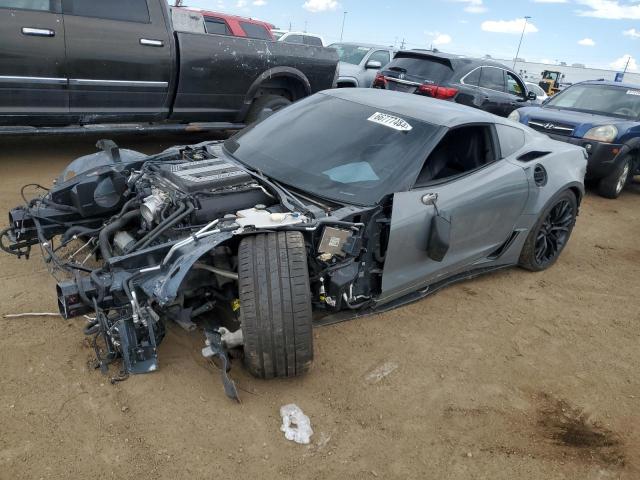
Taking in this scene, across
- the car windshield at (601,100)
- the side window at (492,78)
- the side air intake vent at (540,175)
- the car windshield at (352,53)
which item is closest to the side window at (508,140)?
the side air intake vent at (540,175)

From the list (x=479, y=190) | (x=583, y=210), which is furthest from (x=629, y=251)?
(x=479, y=190)

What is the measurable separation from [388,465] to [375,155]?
1.93 m

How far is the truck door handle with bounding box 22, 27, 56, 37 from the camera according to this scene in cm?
528

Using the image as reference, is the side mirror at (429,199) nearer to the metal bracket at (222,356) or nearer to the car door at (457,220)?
the car door at (457,220)

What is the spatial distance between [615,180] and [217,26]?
733 cm

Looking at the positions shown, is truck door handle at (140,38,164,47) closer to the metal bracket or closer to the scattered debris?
the metal bracket

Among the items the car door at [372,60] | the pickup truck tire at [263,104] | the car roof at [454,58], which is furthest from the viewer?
the car door at [372,60]

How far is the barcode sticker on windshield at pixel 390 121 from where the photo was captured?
11.9 ft

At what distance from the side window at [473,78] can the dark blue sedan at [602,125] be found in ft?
3.62

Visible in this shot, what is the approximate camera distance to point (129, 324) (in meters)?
2.64

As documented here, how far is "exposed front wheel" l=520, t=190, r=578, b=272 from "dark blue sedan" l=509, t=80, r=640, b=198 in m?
3.18

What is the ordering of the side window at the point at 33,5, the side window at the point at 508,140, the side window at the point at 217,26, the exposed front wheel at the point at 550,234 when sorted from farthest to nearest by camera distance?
the side window at the point at 217,26, the side window at the point at 33,5, the exposed front wheel at the point at 550,234, the side window at the point at 508,140

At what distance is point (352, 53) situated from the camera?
11484mm

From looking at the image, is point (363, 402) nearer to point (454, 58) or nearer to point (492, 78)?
point (454, 58)
